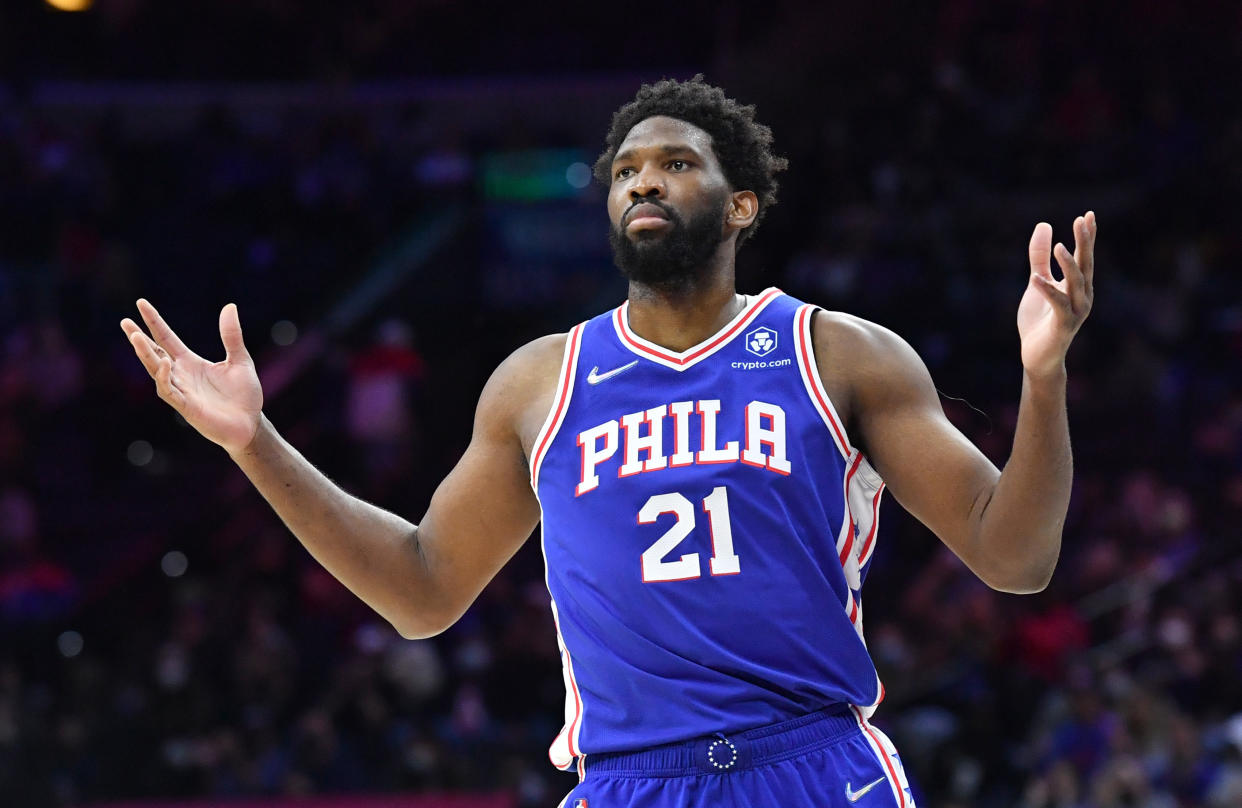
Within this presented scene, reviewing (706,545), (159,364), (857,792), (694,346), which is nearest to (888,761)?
(857,792)

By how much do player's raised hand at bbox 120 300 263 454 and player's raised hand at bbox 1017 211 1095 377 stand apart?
1753 millimetres

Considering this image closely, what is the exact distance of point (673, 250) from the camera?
3.92 m

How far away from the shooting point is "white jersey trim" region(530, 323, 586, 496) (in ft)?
12.8

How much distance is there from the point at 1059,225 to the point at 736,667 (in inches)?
470

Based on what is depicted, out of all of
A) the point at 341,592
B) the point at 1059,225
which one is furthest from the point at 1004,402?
the point at 341,592

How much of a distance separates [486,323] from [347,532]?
1225 cm

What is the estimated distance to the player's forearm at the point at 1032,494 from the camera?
11.1 ft

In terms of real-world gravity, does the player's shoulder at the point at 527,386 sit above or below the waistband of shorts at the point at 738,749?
above

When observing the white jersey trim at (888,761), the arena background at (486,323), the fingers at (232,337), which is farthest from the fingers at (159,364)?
the arena background at (486,323)

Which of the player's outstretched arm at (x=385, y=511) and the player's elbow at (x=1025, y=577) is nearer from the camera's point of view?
the player's elbow at (x=1025, y=577)

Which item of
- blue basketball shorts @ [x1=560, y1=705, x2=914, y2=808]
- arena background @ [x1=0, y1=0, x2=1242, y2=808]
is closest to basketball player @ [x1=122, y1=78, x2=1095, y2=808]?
blue basketball shorts @ [x1=560, y1=705, x2=914, y2=808]

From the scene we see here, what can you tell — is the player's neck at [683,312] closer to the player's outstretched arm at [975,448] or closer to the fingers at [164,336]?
the player's outstretched arm at [975,448]

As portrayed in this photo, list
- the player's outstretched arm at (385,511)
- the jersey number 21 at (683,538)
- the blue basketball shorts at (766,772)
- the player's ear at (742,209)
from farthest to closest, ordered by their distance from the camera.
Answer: the player's ear at (742,209) → the player's outstretched arm at (385,511) → the jersey number 21 at (683,538) → the blue basketball shorts at (766,772)

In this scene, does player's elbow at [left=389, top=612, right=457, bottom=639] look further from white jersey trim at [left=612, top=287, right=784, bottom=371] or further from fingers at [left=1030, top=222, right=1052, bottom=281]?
fingers at [left=1030, top=222, right=1052, bottom=281]
